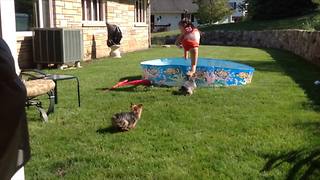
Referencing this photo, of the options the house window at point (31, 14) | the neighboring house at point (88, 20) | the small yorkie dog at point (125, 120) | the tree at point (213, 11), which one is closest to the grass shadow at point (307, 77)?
the small yorkie dog at point (125, 120)

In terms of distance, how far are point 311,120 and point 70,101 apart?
3.90m

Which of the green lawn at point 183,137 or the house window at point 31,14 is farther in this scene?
the house window at point 31,14

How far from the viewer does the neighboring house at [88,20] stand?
12.7m

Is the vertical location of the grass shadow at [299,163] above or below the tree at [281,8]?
below

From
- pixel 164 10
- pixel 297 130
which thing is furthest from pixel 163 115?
pixel 164 10

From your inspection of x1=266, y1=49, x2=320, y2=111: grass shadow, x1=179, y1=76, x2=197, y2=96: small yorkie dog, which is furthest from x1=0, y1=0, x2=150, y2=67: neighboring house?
x1=266, y1=49, x2=320, y2=111: grass shadow

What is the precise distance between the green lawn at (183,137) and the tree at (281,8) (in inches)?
1205

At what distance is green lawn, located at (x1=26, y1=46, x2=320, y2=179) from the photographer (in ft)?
14.4

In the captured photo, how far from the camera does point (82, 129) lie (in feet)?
19.4

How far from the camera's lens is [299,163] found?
4574 mm

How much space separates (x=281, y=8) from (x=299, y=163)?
35699mm

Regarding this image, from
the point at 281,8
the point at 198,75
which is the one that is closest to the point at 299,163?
the point at 198,75

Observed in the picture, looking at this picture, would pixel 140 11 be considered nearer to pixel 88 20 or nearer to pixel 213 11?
pixel 88 20

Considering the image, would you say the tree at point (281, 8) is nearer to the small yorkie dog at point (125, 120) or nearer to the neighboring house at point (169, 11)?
the neighboring house at point (169, 11)
